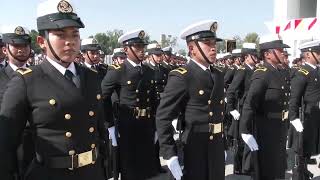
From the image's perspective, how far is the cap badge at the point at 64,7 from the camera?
281cm

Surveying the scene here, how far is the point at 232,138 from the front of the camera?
8.51 meters

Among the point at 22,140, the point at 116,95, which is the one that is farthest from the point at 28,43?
the point at 22,140

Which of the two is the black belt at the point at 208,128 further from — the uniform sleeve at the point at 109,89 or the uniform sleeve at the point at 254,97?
the uniform sleeve at the point at 109,89

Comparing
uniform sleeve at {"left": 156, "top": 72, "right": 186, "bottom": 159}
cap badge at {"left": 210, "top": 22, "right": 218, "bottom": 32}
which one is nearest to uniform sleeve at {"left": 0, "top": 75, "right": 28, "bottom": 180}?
uniform sleeve at {"left": 156, "top": 72, "right": 186, "bottom": 159}

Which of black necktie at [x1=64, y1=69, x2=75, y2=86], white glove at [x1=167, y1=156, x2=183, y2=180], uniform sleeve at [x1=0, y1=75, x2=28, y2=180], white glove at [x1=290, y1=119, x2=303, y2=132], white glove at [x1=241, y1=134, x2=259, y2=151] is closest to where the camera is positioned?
uniform sleeve at [x1=0, y1=75, x2=28, y2=180]

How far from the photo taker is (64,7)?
2.84 m

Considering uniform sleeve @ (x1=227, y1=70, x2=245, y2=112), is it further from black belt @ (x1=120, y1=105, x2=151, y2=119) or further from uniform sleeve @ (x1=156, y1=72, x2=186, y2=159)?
uniform sleeve @ (x1=156, y1=72, x2=186, y2=159)

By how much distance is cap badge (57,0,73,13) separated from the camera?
281 cm

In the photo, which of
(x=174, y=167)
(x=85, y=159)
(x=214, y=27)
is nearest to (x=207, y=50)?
(x=214, y=27)

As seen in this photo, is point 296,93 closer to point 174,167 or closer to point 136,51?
point 136,51

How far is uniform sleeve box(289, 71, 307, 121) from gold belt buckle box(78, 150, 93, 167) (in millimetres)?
4097

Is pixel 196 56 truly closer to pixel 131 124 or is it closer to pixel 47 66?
pixel 47 66

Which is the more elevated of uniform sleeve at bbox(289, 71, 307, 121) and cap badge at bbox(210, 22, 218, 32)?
cap badge at bbox(210, 22, 218, 32)

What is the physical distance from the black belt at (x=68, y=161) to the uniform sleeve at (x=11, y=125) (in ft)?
0.64
